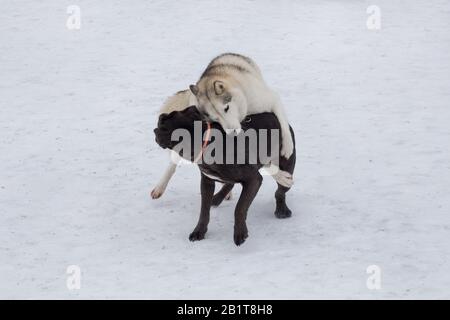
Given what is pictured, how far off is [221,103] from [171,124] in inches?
20.1

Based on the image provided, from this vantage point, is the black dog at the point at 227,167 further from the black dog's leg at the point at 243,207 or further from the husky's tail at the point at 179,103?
the husky's tail at the point at 179,103

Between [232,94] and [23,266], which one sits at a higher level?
[232,94]

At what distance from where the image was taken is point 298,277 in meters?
7.30

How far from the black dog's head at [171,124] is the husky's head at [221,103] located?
21 cm

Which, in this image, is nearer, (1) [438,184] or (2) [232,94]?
(2) [232,94]

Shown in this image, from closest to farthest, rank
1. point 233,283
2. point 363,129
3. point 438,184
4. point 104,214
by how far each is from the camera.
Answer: point 233,283 → point 104,214 → point 438,184 → point 363,129

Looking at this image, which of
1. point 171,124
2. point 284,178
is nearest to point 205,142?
point 171,124

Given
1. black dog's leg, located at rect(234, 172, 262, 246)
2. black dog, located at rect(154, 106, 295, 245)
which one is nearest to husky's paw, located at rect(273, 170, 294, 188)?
black dog, located at rect(154, 106, 295, 245)

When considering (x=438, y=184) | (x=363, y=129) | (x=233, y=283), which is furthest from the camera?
(x=363, y=129)

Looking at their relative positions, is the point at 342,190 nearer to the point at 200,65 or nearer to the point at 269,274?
the point at 269,274

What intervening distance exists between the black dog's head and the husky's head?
0.68 feet

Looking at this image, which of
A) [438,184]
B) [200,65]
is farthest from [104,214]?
[200,65]

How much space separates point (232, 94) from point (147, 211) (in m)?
1.95

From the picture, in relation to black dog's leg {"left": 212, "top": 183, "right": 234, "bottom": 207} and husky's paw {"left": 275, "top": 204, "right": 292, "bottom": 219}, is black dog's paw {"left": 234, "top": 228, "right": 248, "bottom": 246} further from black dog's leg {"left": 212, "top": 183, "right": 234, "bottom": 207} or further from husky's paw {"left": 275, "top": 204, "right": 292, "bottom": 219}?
black dog's leg {"left": 212, "top": 183, "right": 234, "bottom": 207}
